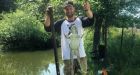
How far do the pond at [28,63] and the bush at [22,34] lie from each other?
1255 mm

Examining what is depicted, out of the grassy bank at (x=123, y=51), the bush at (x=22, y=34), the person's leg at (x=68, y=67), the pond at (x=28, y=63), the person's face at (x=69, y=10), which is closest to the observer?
the person's face at (x=69, y=10)

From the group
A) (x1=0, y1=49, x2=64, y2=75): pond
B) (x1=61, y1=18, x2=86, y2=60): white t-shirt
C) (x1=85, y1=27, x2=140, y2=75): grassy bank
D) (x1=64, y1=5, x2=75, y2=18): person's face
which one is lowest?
(x1=0, y1=49, x2=64, y2=75): pond

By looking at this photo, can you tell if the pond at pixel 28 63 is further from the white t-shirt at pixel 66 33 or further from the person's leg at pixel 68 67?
the white t-shirt at pixel 66 33

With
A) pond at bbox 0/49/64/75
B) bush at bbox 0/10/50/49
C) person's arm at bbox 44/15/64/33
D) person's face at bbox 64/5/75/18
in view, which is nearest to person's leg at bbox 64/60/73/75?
person's arm at bbox 44/15/64/33

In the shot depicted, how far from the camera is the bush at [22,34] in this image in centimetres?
2588

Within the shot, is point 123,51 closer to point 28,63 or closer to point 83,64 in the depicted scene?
point 83,64

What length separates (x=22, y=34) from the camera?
25922mm

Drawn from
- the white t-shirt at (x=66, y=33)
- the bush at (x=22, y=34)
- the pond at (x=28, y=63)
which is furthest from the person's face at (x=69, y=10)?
the bush at (x=22, y=34)

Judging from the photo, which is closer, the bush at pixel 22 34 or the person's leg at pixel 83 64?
the person's leg at pixel 83 64

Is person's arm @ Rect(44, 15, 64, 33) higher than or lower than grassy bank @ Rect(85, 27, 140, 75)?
higher

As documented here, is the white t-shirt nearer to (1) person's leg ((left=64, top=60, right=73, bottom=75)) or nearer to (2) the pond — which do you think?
(1) person's leg ((left=64, top=60, right=73, bottom=75))

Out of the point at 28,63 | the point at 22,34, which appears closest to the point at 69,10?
the point at 28,63

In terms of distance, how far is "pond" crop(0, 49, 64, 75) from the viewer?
17.1 m

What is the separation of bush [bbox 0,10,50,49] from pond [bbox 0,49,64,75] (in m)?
1.25
